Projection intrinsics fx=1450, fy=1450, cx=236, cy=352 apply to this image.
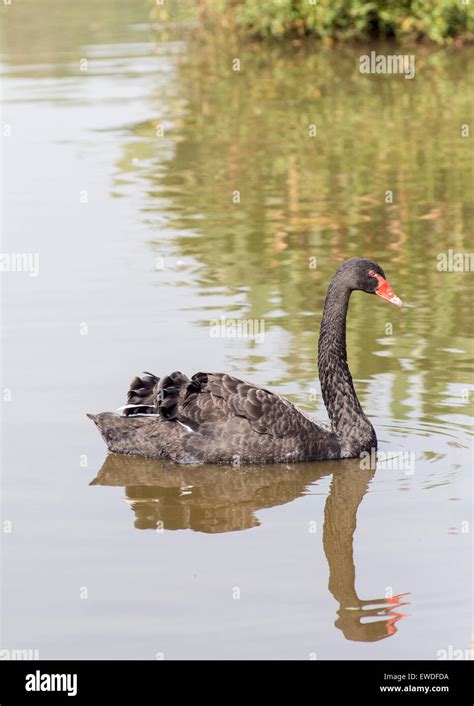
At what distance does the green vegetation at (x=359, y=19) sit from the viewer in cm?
2886

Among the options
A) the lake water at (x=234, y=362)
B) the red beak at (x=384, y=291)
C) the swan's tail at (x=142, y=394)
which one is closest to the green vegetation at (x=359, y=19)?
the lake water at (x=234, y=362)

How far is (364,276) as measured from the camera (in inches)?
353

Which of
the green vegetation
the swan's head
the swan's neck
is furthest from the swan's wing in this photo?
the green vegetation

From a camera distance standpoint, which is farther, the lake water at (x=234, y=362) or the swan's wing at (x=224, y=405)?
the swan's wing at (x=224, y=405)

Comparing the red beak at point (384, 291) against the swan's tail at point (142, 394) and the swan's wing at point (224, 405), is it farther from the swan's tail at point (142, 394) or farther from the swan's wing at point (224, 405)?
the swan's tail at point (142, 394)

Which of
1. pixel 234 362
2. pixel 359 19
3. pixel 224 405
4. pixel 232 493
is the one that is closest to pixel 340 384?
pixel 224 405

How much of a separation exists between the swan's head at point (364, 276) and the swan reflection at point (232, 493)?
3.56 ft

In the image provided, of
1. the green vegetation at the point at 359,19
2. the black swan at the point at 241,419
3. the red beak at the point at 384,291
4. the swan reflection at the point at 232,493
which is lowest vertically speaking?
the swan reflection at the point at 232,493

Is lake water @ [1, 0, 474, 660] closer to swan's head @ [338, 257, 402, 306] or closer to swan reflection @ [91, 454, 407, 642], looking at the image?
swan reflection @ [91, 454, 407, 642]

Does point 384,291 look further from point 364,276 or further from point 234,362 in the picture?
point 234,362

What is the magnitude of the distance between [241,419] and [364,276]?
120 cm
